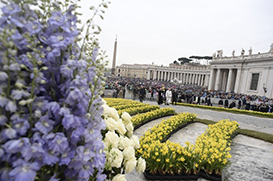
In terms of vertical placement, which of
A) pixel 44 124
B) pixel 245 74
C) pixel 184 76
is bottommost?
pixel 44 124

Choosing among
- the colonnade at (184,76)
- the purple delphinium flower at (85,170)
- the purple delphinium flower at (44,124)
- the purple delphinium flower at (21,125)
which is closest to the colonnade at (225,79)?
the colonnade at (184,76)

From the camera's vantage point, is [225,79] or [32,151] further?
[225,79]

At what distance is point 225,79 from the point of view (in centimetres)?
4828

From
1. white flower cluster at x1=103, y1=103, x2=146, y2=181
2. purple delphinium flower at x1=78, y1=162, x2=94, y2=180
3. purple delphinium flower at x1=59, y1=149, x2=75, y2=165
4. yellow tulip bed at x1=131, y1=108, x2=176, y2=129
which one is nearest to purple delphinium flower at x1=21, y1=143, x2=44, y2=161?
purple delphinium flower at x1=59, y1=149, x2=75, y2=165

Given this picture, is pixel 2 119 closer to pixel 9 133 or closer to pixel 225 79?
pixel 9 133

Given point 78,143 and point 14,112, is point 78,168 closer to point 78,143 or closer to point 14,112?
point 78,143

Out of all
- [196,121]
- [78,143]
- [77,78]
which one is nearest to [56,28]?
[77,78]

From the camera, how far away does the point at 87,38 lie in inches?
45.0

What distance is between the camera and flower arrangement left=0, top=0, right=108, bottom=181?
829 millimetres

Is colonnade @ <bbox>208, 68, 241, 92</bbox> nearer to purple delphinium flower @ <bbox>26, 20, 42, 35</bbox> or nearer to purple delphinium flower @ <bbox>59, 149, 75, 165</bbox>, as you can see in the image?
purple delphinium flower @ <bbox>59, 149, 75, 165</bbox>

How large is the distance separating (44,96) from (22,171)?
1.31ft

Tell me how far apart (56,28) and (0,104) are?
1.71ft

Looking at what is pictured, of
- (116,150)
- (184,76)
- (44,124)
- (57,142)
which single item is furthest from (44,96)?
(184,76)

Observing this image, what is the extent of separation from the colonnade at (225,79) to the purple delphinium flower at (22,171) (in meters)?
47.7
